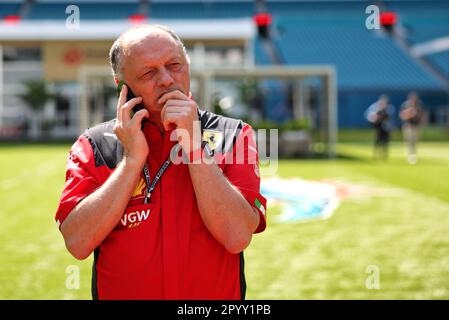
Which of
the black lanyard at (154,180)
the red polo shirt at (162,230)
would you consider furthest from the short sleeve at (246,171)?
the black lanyard at (154,180)

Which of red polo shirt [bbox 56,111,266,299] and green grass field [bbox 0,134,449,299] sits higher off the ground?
red polo shirt [bbox 56,111,266,299]

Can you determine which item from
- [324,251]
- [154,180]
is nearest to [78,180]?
[154,180]

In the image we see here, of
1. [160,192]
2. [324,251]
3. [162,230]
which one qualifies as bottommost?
[324,251]

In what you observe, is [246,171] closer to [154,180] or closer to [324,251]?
[154,180]

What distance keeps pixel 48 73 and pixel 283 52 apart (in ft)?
54.2

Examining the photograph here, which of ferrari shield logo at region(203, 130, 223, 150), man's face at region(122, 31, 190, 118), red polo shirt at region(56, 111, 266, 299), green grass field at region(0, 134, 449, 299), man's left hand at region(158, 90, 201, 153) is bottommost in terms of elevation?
green grass field at region(0, 134, 449, 299)

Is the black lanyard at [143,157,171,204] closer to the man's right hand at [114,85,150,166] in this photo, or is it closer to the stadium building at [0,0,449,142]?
the man's right hand at [114,85,150,166]

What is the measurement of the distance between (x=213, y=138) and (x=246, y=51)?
3942cm

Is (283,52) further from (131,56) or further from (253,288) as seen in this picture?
(131,56)

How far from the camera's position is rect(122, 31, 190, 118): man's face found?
2055 millimetres

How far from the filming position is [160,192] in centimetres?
210

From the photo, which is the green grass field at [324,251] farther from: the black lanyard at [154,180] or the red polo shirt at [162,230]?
the black lanyard at [154,180]

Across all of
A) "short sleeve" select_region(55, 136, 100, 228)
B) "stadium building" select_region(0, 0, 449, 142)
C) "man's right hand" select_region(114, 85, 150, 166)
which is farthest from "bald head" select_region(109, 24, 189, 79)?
"stadium building" select_region(0, 0, 449, 142)

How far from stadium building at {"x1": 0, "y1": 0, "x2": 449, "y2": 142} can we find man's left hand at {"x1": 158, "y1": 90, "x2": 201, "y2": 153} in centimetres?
3100
